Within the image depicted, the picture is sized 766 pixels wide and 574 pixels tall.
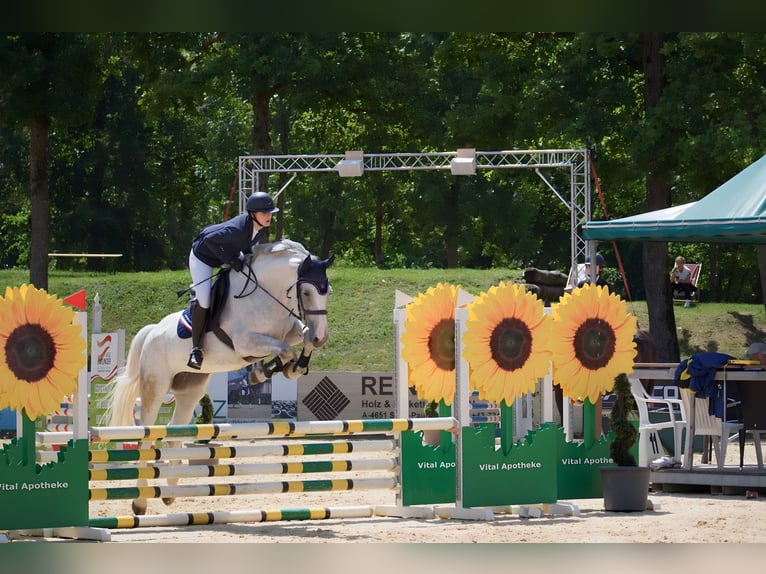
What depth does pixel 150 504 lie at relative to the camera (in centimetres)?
843

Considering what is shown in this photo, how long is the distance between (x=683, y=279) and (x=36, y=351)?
1769 cm

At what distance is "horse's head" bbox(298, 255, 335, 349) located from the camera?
24.0ft

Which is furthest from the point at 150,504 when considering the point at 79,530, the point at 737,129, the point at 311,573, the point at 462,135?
the point at 462,135

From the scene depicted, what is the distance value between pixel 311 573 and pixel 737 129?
1311cm

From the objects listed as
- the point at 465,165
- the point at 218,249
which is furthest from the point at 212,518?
the point at 465,165

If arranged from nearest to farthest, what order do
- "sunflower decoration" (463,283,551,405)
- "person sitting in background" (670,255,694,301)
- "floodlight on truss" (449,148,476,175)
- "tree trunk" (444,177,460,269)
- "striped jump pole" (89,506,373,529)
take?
"striped jump pole" (89,506,373,529), "sunflower decoration" (463,283,551,405), "floodlight on truss" (449,148,476,175), "person sitting in background" (670,255,694,301), "tree trunk" (444,177,460,269)

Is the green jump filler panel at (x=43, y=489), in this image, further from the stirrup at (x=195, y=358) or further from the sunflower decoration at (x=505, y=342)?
the sunflower decoration at (x=505, y=342)

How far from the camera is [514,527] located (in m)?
6.95

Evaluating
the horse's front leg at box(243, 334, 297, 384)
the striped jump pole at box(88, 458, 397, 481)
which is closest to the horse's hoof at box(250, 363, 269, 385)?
the horse's front leg at box(243, 334, 297, 384)

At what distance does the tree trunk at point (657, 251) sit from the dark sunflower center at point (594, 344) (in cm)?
959

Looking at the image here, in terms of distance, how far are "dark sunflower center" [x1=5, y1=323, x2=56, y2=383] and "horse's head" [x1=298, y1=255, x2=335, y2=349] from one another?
158 cm

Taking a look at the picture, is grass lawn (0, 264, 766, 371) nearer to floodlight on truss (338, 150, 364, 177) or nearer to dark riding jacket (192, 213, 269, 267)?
floodlight on truss (338, 150, 364, 177)

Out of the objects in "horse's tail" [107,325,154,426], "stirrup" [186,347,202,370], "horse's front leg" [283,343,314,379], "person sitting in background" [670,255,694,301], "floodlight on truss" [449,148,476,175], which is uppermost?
"floodlight on truss" [449,148,476,175]

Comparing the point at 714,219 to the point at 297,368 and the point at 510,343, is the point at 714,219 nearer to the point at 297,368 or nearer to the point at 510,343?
the point at 510,343
